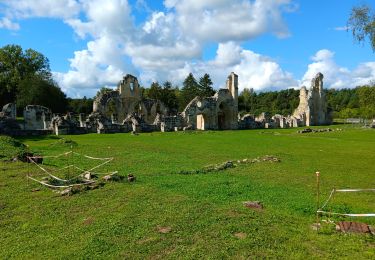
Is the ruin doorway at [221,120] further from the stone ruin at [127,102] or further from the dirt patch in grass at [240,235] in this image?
the dirt patch in grass at [240,235]

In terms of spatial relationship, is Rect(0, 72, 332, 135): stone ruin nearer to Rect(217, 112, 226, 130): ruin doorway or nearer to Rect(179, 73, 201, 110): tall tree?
Rect(217, 112, 226, 130): ruin doorway

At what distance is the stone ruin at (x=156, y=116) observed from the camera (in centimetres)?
3938

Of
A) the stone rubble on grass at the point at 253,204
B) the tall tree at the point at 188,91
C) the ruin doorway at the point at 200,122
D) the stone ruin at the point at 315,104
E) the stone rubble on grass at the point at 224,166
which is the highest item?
the tall tree at the point at 188,91

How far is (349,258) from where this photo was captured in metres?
6.41

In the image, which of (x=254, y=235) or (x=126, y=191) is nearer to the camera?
(x=254, y=235)

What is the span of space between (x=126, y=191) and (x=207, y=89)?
257 ft

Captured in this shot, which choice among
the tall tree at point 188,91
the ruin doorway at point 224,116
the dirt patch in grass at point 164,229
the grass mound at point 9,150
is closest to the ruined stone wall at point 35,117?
the grass mound at point 9,150

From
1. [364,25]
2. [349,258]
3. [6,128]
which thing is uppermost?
[364,25]

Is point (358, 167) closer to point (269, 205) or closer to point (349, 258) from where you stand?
point (269, 205)

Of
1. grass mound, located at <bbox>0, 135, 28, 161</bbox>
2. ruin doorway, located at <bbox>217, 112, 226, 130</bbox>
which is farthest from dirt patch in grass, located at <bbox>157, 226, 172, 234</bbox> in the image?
ruin doorway, located at <bbox>217, 112, 226, 130</bbox>

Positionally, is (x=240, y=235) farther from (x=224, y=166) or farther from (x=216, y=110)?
(x=216, y=110)

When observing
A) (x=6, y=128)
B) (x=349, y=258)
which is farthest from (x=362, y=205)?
(x=6, y=128)

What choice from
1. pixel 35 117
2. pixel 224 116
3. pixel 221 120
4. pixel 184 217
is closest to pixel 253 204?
pixel 184 217

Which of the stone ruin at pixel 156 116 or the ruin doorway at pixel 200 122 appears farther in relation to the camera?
the ruin doorway at pixel 200 122
